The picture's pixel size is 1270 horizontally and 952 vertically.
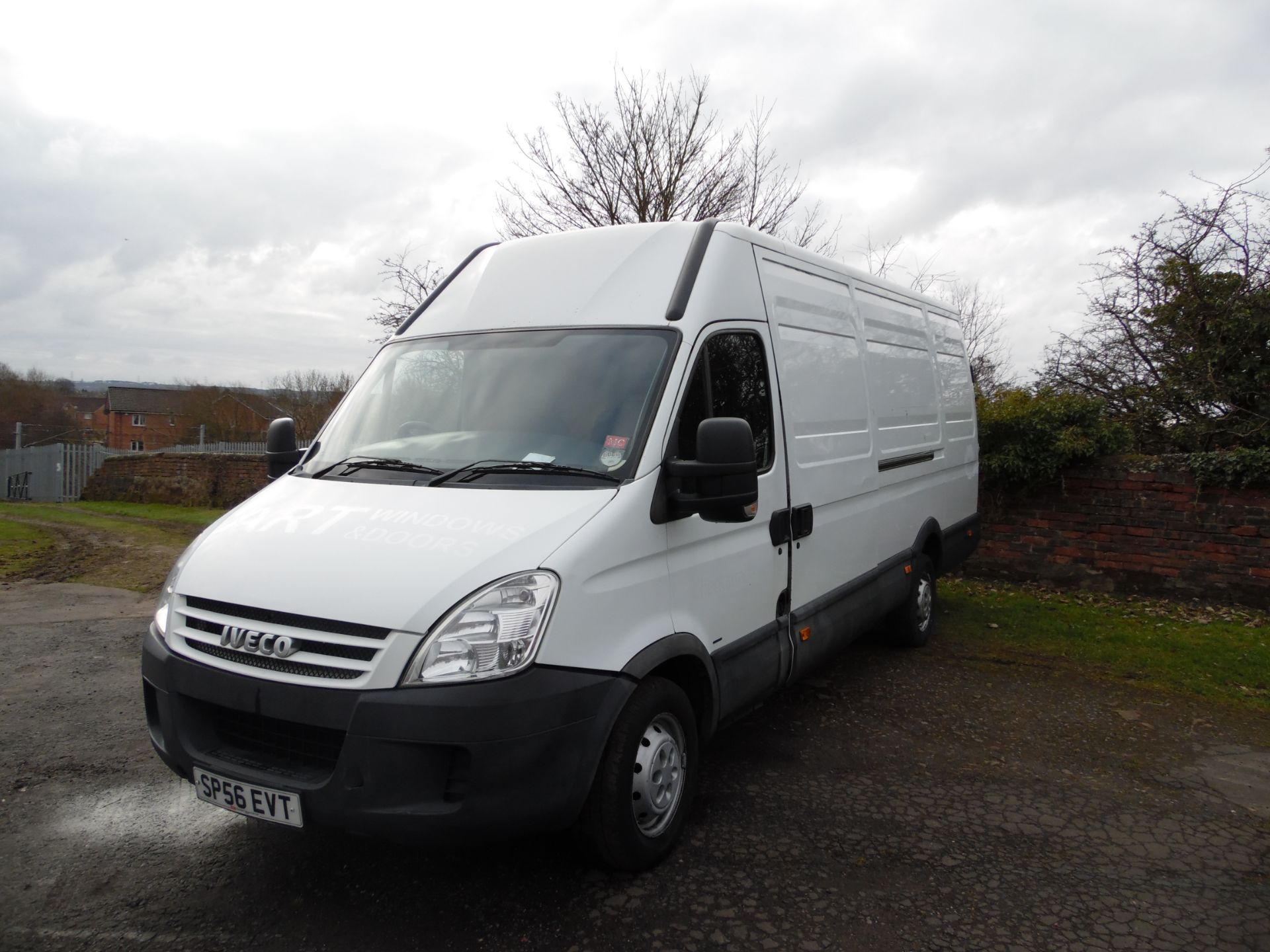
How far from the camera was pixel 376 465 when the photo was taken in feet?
12.2

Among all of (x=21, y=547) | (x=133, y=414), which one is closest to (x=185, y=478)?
(x=21, y=547)

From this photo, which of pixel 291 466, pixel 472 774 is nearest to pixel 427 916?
pixel 472 774

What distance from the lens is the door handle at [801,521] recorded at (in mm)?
4316

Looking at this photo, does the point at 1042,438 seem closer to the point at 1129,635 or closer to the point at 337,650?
the point at 1129,635

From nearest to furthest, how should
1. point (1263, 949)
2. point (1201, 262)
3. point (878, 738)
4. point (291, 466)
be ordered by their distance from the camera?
point (1263, 949) < point (291, 466) < point (878, 738) < point (1201, 262)

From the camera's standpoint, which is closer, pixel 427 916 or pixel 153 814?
pixel 427 916

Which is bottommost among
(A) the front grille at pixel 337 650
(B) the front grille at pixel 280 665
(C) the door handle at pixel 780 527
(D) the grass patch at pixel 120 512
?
(D) the grass patch at pixel 120 512

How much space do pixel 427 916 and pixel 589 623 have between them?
1195 mm

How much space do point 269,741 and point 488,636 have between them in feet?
2.97

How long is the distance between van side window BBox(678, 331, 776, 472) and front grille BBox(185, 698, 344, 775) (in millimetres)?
1703

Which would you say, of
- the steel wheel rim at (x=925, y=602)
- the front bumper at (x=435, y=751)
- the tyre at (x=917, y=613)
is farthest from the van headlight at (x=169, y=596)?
the steel wheel rim at (x=925, y=602)

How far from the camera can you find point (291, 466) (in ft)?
14.8

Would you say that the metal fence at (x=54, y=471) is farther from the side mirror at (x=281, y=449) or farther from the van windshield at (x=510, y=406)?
the van windshield at (x=510, y=406)

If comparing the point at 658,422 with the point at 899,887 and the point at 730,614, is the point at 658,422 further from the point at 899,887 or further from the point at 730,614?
the point at 899,887
